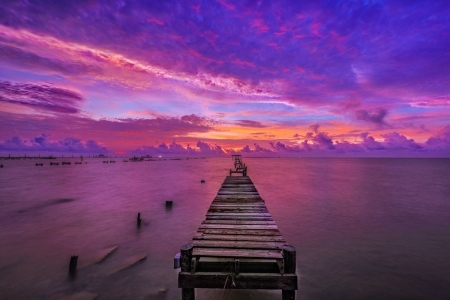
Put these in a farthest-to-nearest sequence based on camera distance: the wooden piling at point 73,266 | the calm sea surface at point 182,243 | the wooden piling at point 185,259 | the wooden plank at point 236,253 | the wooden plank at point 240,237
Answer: the wooden piling at point 73,266 → the calm sea surface at point 182,243 → the wooden plank at point 240,237 → the wooden plank at point 236,253 → the wooden piling at point 185,259

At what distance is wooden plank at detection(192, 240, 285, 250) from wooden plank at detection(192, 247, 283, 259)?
0.14 m

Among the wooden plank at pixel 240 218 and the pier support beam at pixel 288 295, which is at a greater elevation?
the wooden plank at pixel 240 218

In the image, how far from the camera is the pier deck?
5.93 meters

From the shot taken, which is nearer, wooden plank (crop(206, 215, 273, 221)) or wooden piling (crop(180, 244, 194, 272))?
wooden piling (crop(180, 244, 194, 272))

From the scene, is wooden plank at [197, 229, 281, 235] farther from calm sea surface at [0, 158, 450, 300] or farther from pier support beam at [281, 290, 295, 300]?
pier support beam at [281, 290, 295, 300]

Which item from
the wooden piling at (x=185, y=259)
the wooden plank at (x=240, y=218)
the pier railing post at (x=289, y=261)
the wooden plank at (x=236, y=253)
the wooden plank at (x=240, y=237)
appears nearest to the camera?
the pier railing post at (x=289, y=261)

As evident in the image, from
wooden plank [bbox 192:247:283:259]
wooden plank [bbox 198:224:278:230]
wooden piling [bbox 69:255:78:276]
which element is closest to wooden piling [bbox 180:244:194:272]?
wooden plank [bbox 192:247:283:259]

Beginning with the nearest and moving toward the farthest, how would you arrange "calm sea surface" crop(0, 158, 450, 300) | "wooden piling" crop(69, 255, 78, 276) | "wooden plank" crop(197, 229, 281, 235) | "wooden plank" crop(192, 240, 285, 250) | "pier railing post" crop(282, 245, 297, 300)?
"pier railing post" crop(282, 245, 297, 300), "wooden plank" crop(192, 240, 285, 250), "wooden plank" crop(197, 229, 281, 235), "calm sea surface" crop(0, 158, 450, 300), "wooden piling" crop(69, 255, 78, 276)

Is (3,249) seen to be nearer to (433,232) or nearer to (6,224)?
(6,224)

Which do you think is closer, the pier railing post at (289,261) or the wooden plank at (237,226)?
the pier railing post at (289,261)

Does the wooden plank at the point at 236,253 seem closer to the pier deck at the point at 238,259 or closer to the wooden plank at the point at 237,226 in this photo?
the pier deck at the point at 238,259

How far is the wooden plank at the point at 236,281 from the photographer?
5895mm

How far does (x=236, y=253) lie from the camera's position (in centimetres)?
670

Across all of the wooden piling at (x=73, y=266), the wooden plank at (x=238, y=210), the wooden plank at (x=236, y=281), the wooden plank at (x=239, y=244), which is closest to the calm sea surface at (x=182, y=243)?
the wooden piling at (x=73, y=266)
